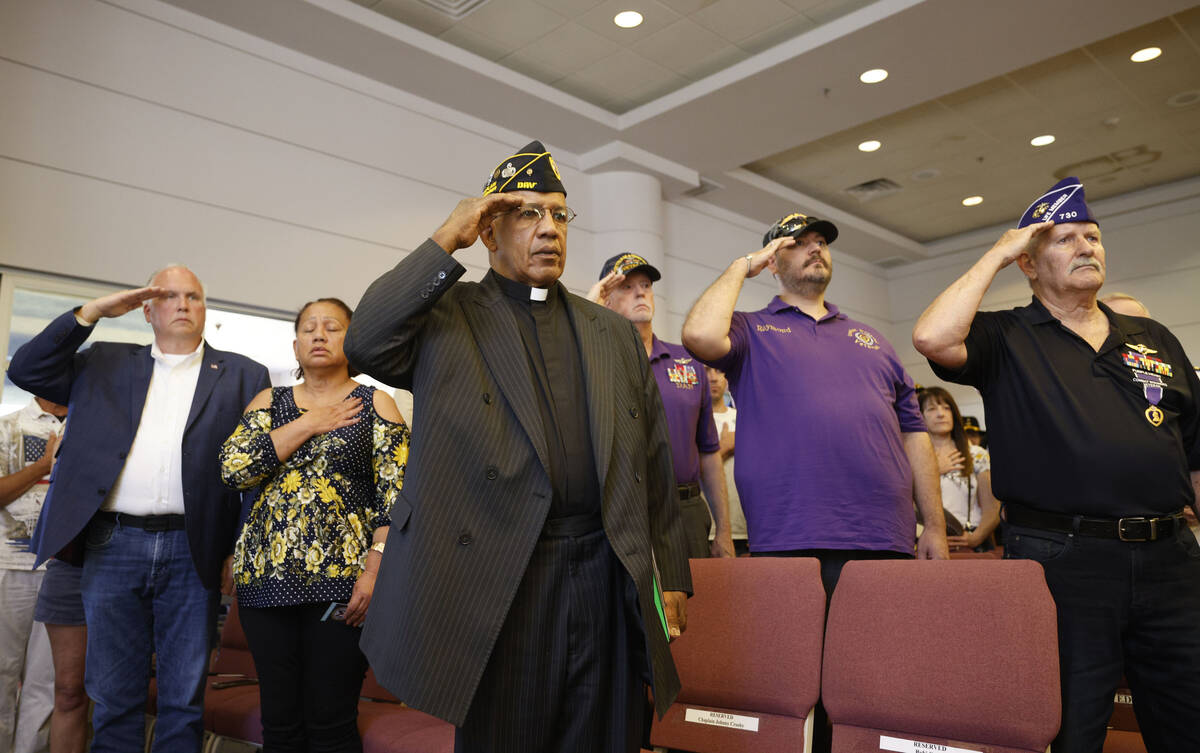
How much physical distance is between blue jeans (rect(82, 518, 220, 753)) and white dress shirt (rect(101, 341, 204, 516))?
3.3 inches

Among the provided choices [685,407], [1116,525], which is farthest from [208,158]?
[1116,525]

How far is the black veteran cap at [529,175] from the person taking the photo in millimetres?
1770

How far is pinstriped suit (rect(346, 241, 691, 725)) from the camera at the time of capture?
4.88 ft

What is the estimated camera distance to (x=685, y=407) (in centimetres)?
352

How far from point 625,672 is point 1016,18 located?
528cm

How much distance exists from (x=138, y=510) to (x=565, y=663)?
176cm

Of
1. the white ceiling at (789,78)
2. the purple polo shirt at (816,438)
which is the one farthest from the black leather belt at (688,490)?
the white ceiling at (789,78)

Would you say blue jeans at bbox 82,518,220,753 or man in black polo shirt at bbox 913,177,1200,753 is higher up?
man in black polo shirt at bbox 913,177,1200,753

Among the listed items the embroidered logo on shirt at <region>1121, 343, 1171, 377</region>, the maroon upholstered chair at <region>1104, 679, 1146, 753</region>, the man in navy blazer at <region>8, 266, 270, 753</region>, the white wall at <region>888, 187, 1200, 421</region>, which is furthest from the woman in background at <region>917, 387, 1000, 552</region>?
the white wall at <region>888, 187, 1200, 421</region>

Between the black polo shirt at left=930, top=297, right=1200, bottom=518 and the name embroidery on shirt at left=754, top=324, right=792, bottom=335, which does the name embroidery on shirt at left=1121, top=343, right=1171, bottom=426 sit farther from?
the name embroidery on shirt at left=754, top=324, right=792, bottom=335

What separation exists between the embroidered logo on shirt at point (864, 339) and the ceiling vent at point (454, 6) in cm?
362

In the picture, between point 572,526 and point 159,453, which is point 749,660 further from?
point 159,453

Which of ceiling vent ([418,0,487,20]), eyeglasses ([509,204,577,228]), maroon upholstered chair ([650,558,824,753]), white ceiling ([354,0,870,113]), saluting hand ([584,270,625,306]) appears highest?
white ceiling ([354,0,870,113])

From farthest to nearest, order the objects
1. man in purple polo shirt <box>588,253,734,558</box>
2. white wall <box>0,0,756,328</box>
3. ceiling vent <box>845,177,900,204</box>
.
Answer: ceiling vent <box>845,177,900,204</box>
white wall <box>0,0,756,328</box>
man in purple polo shirt <box>588,253,734,558</box>
